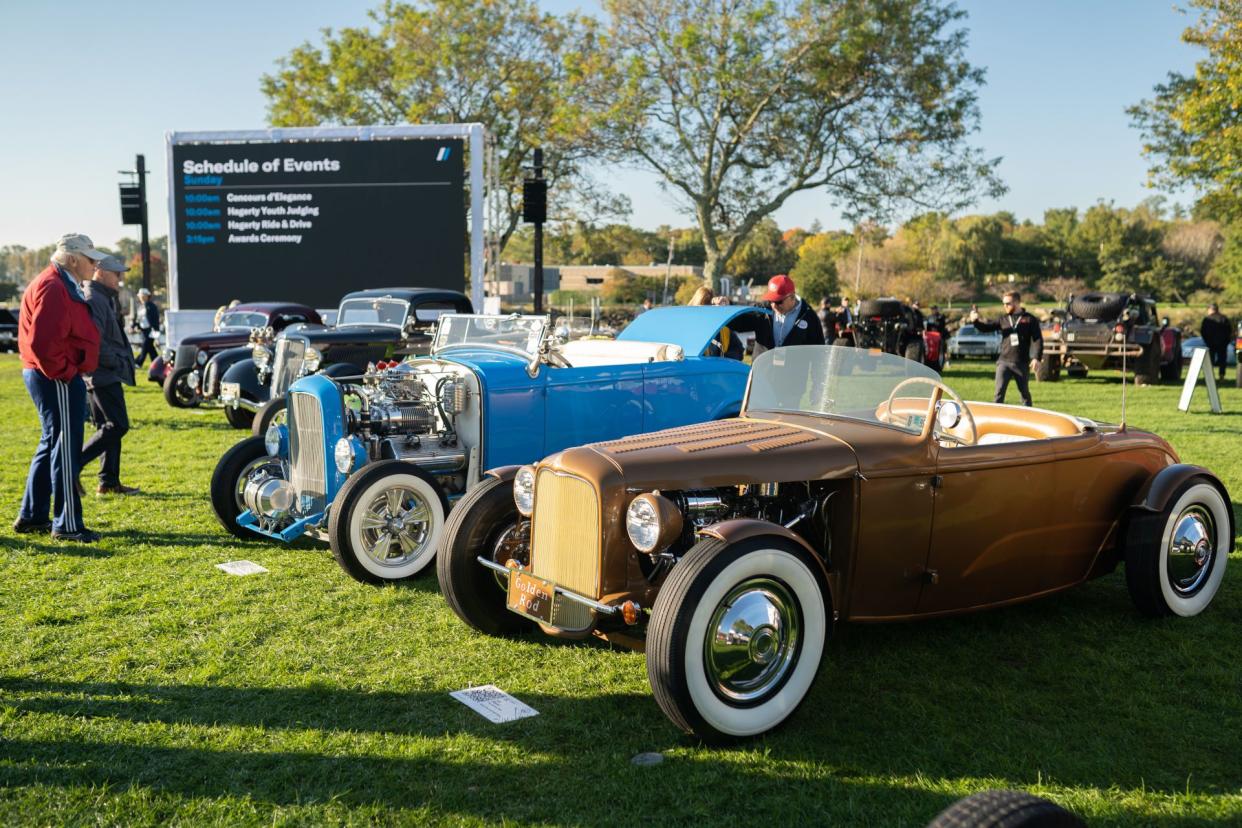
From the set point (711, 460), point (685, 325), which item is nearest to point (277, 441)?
point (685, 325)

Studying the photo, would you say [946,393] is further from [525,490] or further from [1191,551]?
[525,490]

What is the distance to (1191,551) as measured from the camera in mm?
4863

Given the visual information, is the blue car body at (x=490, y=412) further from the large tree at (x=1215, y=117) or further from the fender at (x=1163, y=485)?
the large tree at (x=1215, y=117)

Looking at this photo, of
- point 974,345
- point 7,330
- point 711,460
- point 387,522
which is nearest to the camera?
point 711,460

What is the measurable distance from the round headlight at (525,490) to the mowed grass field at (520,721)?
0.70 metres

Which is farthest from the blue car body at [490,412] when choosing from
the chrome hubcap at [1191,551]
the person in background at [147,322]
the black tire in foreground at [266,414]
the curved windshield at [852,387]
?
the person in background at [147,322]

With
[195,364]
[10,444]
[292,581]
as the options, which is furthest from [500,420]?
[195,364]

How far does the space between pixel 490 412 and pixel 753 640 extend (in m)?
3.30

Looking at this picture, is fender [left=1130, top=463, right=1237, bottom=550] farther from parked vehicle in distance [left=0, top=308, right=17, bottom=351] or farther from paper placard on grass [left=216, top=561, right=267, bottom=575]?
parked vehicle in distance [left=0, top=308, right=17, bottom=351]

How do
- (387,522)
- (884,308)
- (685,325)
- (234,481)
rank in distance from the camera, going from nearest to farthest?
(387,522) < (234,481) < (685,325) < (884,308)

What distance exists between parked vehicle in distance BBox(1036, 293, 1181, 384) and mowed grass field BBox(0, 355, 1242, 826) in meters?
15.2

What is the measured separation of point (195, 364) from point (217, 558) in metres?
8.86

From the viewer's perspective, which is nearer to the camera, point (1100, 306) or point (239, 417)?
point (239, 417)

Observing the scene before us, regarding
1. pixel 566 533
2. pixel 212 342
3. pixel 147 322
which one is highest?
pixel 147 322
